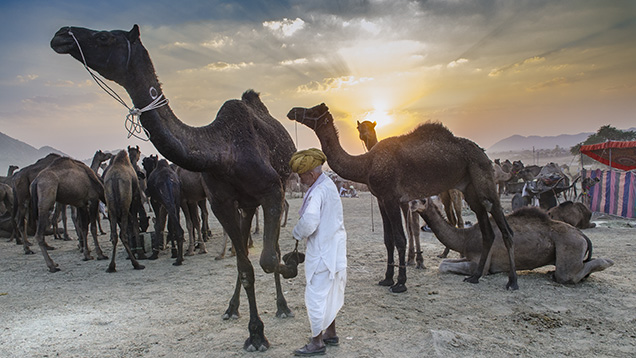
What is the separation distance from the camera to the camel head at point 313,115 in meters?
7.64

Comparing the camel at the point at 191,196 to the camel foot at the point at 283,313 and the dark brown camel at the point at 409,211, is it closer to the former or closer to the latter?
the dark brown camel at the point at 409,211

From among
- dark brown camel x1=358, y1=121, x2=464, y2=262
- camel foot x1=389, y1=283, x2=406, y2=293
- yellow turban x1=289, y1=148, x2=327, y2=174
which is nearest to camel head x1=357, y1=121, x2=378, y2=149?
dark brown camel x1=358, y1=121, x2=464, y2=262

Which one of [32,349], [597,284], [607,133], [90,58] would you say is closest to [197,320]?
[32,349]

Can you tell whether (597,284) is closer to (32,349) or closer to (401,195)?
(401,195)

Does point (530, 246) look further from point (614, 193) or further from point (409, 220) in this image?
point (614, 193)

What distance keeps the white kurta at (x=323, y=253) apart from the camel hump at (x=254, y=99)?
246cm

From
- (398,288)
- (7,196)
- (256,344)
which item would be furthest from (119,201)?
(7,196)

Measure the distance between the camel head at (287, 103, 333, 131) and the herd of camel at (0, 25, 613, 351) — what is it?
0.02 metres

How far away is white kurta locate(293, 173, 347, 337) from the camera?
404 centimetres

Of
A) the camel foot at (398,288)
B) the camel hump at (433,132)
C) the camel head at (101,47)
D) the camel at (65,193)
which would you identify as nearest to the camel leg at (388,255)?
the camel foot at (398,288)

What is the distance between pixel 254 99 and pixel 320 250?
313cm

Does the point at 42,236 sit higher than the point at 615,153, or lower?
lower

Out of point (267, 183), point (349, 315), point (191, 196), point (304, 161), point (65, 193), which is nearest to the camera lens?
point (304, 161)

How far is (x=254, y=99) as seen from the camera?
6234 millimetres
